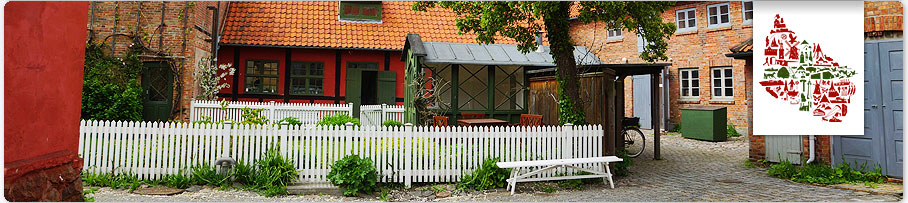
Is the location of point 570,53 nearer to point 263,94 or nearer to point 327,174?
point 327,174

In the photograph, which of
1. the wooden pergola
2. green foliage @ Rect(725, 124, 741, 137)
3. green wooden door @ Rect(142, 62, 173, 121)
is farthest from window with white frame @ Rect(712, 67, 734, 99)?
green wooden door @ Rect(142, 62, 173, 121)

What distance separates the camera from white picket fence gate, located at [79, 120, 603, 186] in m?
6.00

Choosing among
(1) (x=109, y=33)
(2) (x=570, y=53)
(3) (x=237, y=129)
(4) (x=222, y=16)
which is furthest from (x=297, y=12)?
(2) (x=570, y=53)

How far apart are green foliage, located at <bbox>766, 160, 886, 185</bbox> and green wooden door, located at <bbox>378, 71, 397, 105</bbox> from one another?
34.2 ft

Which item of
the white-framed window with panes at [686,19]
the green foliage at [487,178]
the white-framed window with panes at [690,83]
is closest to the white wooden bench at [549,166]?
the green foliage at [487,178]

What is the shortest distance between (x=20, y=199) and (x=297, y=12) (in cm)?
1298

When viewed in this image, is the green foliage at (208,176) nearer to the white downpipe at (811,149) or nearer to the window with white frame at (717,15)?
the white downpipe at (811,149)

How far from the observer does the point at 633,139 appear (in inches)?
387

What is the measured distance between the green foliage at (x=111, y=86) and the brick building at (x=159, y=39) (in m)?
0.26

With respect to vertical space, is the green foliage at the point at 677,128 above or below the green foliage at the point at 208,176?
above

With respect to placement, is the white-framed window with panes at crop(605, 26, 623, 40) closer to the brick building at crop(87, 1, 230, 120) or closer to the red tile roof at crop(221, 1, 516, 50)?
the red tile roof at crop(221, 1, 516, 50)

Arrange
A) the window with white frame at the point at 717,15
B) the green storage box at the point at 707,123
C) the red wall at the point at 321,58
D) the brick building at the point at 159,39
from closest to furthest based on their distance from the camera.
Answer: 1. the brick building at the point at 159,39
2. the green storage box at the point at 707,123
3. the window with white frame at the point at 717,15
4. the red wall at the point at 321,58

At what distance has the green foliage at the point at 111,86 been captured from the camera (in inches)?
400

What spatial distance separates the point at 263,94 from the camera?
557 inches
